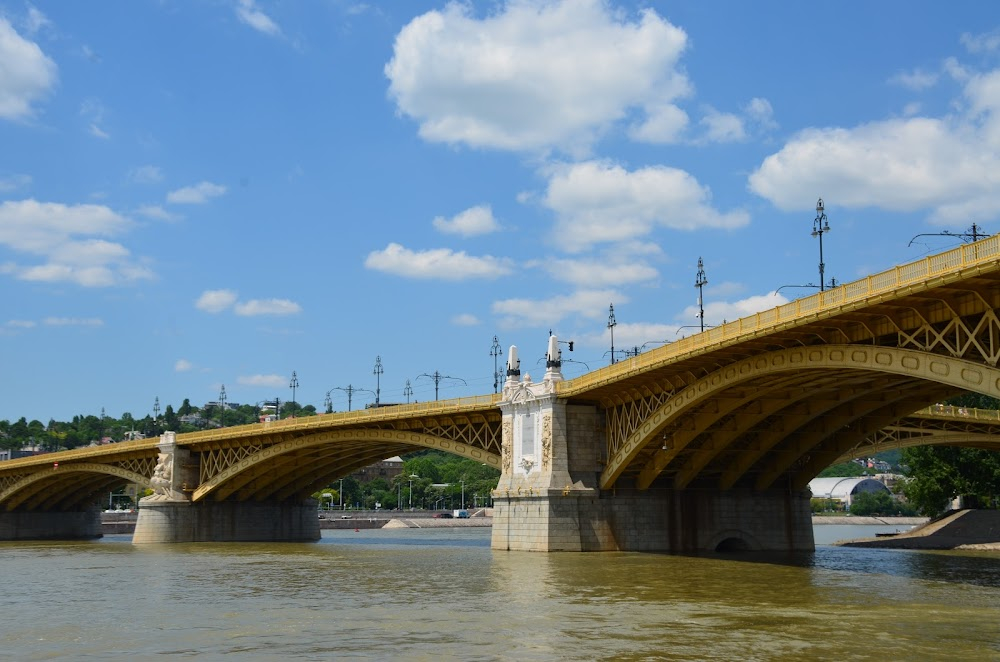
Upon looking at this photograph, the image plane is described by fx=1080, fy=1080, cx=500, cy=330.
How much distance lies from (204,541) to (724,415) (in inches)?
2005

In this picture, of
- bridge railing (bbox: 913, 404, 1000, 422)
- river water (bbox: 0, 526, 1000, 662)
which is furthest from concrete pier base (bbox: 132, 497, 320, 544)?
bridge railing (bbox: 913, 404, 1000, 422)

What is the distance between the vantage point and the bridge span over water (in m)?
35.2

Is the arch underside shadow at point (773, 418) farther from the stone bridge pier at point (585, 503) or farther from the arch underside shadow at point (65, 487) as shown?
the arch underside shadow at point (65, 487)

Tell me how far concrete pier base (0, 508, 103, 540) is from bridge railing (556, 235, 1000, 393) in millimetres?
79973

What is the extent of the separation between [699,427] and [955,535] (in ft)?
109

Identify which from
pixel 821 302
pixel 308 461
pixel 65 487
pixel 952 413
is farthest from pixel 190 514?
pixel 821 302

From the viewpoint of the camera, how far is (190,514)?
86938mm

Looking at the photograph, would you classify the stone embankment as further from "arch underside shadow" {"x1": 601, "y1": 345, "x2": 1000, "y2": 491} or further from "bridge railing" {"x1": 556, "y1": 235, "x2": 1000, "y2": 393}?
"bridge railing" {"x1": 556, "y1": 235, "x2": 1000, "y2": 393}

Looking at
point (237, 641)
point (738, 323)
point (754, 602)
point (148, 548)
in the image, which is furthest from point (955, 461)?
point (237, 641)

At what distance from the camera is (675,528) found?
60219 millimetres

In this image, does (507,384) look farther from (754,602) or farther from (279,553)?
(754,602)

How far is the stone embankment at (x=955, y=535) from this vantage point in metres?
73.0

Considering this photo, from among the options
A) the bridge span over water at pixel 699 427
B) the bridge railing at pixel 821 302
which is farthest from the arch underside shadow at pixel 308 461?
the bridge railing at pixel 821 302

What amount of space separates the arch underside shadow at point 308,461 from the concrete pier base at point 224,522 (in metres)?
0.93
